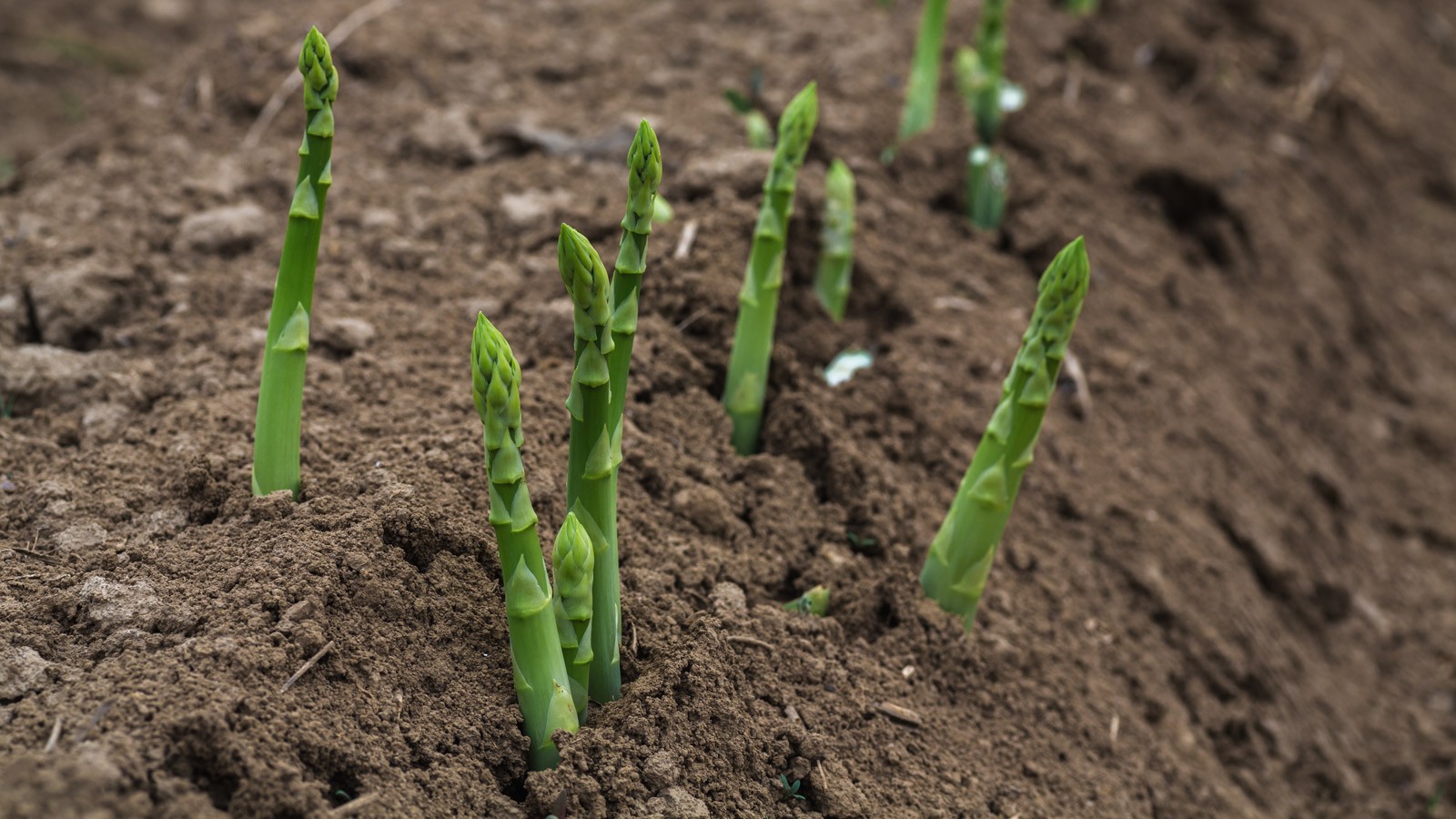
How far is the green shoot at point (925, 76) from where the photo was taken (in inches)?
156

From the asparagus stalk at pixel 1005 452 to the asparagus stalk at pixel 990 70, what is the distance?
175 cm

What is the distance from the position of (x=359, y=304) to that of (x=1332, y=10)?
5.82 meters

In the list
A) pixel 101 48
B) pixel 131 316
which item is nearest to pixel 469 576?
pixel 131 316

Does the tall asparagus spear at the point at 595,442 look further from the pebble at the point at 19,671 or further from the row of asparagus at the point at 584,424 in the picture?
the pebble at the point at 19,671

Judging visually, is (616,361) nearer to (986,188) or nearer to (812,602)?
(812,602)

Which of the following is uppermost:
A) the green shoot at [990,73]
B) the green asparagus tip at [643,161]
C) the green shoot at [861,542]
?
the green asparagus tip at [643,161]

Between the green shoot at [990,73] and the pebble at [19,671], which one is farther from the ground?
the green shoot at [990,73]

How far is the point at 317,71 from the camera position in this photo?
84.2 inches

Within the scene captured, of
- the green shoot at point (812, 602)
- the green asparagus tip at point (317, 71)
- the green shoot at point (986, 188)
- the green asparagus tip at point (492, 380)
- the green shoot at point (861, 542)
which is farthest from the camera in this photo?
the green shoot at point (986, 188)

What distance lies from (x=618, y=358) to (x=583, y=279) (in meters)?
0.25

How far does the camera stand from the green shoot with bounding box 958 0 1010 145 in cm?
400

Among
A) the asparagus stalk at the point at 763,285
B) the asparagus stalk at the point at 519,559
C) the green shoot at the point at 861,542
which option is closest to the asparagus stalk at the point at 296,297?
the asparagus stalk at the point at 519,559

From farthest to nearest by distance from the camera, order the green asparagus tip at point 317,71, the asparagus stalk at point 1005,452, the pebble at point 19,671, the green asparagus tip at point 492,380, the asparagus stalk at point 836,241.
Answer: the asparagus stalk at point 836,241
the asparagus stalk at point 1005,452
the green asparagus tip at point 317,71
the pebble at point 19,671
the green asparagus tip at point 492,380

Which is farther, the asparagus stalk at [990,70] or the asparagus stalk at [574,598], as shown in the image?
the asparagus stalk at [990,70]
